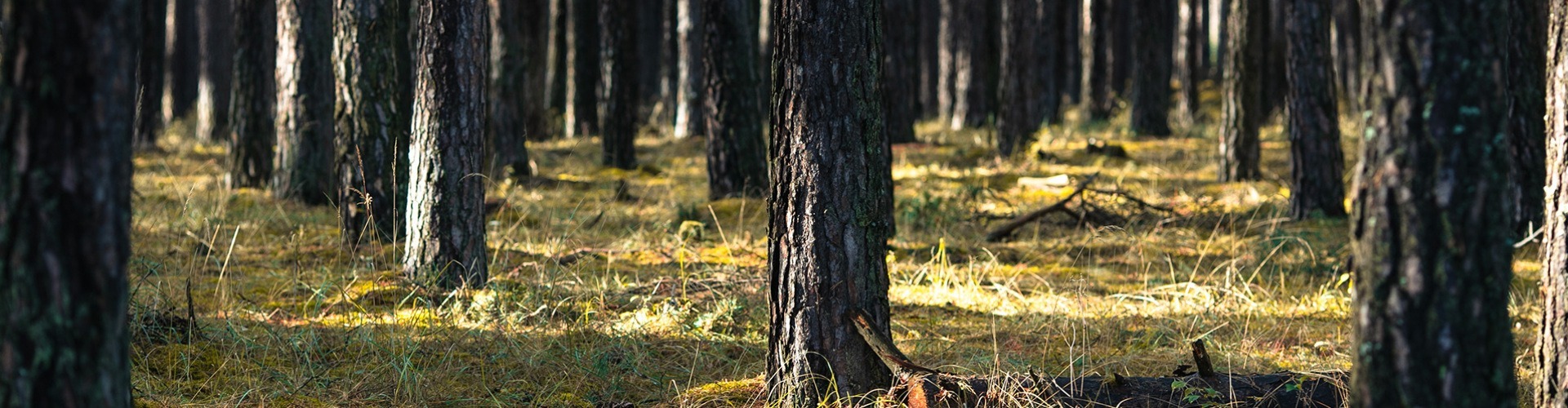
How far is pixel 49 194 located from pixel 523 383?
2462 millimetres

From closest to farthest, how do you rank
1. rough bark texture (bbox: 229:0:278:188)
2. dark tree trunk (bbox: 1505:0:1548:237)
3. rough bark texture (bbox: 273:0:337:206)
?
1. dark tree trunk (bbox: 1505:0:1548:237)
2. rough bark texture (bbox: 273:0:337:206)
3. rough bark texture (bbox: 229:0:278:188)

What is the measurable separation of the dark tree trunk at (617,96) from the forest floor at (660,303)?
2235 mm

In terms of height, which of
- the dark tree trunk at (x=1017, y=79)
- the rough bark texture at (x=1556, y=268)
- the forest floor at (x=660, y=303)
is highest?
the dark tree trunk at (x=1017, y=79)

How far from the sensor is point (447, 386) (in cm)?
445

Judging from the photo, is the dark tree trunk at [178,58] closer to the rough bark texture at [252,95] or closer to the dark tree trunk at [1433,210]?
the rough bark texture at [252,95]

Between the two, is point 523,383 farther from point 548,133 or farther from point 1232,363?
point 548,133

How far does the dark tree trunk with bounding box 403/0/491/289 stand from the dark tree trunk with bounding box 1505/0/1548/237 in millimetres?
5199

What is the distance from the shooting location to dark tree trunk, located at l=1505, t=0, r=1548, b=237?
6473mm

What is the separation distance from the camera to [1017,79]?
12.6 m

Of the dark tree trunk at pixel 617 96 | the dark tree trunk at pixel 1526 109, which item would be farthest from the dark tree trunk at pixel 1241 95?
the dark tree trunk at pixel 617 96

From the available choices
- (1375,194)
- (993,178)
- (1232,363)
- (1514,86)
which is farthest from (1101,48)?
(1375,194)

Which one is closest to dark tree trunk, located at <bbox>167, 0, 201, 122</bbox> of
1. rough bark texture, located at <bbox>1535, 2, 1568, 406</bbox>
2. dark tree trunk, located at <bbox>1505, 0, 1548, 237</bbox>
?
dark tree trunk, located at <bbox>1505, 0, 1548, 237</bbox>

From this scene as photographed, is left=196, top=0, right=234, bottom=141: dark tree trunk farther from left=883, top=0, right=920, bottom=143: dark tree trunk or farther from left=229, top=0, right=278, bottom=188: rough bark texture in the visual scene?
left=883, top=0, right=920, bottom=143: dark tree trunk

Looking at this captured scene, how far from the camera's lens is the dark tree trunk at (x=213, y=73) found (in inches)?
613
